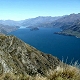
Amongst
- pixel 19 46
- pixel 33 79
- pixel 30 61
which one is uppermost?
pixel 33 79

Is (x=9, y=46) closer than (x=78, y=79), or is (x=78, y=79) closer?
(x=78, y=79)

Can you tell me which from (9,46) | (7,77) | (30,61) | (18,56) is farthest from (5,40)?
(7,77)

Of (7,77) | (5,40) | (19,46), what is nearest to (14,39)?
(19,46)

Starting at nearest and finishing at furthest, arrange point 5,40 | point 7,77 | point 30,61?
1. point 7,77
2. point 5,40
3. point 30,61

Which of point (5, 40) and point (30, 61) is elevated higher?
point (5, 40)

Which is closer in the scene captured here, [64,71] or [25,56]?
[64,71]

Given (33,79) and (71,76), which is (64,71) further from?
(33,79)

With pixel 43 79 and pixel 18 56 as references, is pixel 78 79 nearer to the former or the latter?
pixel 43 79

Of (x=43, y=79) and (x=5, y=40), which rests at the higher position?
(x=43, y=79)

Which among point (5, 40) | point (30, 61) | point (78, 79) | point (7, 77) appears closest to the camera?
point (78, 79)
